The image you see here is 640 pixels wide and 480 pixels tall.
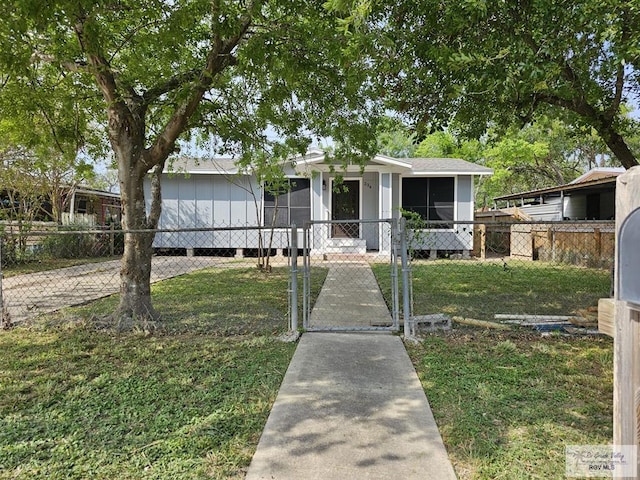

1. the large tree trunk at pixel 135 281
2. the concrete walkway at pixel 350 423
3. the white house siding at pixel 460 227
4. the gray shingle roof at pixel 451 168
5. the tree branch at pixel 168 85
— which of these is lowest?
the concrete walkway at pixel 350 423

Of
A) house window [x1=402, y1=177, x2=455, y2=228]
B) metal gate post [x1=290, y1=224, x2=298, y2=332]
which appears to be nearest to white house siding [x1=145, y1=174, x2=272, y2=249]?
house window [x1=402, y1=177, x2=455, y2=228]

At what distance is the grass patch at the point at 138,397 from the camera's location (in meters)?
2.37

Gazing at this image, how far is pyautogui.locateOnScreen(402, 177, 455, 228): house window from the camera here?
14758 millimetres

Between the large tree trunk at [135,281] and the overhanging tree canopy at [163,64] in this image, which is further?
the large tree trunk at [135,281]

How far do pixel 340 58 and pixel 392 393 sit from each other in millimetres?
3568

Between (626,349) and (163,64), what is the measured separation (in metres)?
6.36

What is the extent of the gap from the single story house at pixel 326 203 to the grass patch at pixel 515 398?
9.58m

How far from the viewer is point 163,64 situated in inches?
231

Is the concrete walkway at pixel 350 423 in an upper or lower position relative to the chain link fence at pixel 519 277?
lower

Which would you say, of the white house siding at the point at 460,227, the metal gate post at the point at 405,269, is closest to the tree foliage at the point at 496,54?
the metal gate post at the point at 405,269

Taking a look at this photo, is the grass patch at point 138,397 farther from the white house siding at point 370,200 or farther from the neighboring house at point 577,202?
the neighboring house at point 577,202

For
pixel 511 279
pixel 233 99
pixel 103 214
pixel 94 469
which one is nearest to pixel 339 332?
pixel 94 469

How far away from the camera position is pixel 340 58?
4547 millimetres

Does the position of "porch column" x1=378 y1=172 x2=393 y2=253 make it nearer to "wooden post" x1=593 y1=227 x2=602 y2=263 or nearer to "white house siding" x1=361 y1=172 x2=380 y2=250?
"white house siding" x1=361 y1=172 x2=380 y2=250
